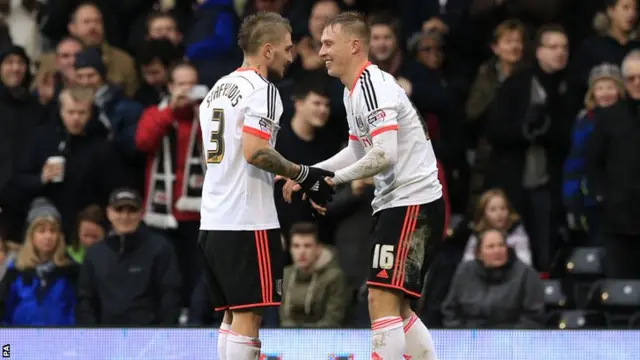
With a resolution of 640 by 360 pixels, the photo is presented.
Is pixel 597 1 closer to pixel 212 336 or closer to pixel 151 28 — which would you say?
pixel 151 28

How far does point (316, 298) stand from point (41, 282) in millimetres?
2086

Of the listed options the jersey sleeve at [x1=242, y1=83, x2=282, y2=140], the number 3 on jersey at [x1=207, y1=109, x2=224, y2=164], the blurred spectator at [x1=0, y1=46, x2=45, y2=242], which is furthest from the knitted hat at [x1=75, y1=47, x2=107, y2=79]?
the jersey sleeve at [x1=242, y1=83, x2=282, y2=140]

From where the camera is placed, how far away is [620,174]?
11.5 metres

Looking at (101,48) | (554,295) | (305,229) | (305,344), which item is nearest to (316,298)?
(305,229)

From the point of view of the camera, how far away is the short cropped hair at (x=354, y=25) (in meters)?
8.34

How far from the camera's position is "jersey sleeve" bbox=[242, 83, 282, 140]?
7.98 metres

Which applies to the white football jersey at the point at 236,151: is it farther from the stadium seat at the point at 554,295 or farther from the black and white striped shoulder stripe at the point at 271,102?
the stadium seat at the point at 554,295

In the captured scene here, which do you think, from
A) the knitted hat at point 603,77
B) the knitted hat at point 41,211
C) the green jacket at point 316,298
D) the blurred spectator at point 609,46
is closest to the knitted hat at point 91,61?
the knitted hat at point 41,211

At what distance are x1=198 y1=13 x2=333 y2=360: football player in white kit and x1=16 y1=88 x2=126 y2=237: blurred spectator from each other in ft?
14.4

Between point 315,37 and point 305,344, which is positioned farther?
point 315,37

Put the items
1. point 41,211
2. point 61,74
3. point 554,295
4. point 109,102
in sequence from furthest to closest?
point 61,74, point 109,102, point 41,211, point 554,295

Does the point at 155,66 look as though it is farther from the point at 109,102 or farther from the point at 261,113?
the point at 261,113

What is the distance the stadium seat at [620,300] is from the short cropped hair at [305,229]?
221 centimetres

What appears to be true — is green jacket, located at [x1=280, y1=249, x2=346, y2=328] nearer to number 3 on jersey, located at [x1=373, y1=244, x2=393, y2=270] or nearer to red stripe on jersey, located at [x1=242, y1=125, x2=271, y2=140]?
number 3 on jersey, located at [x1=373, y1=244, x2=393, y2=270]
